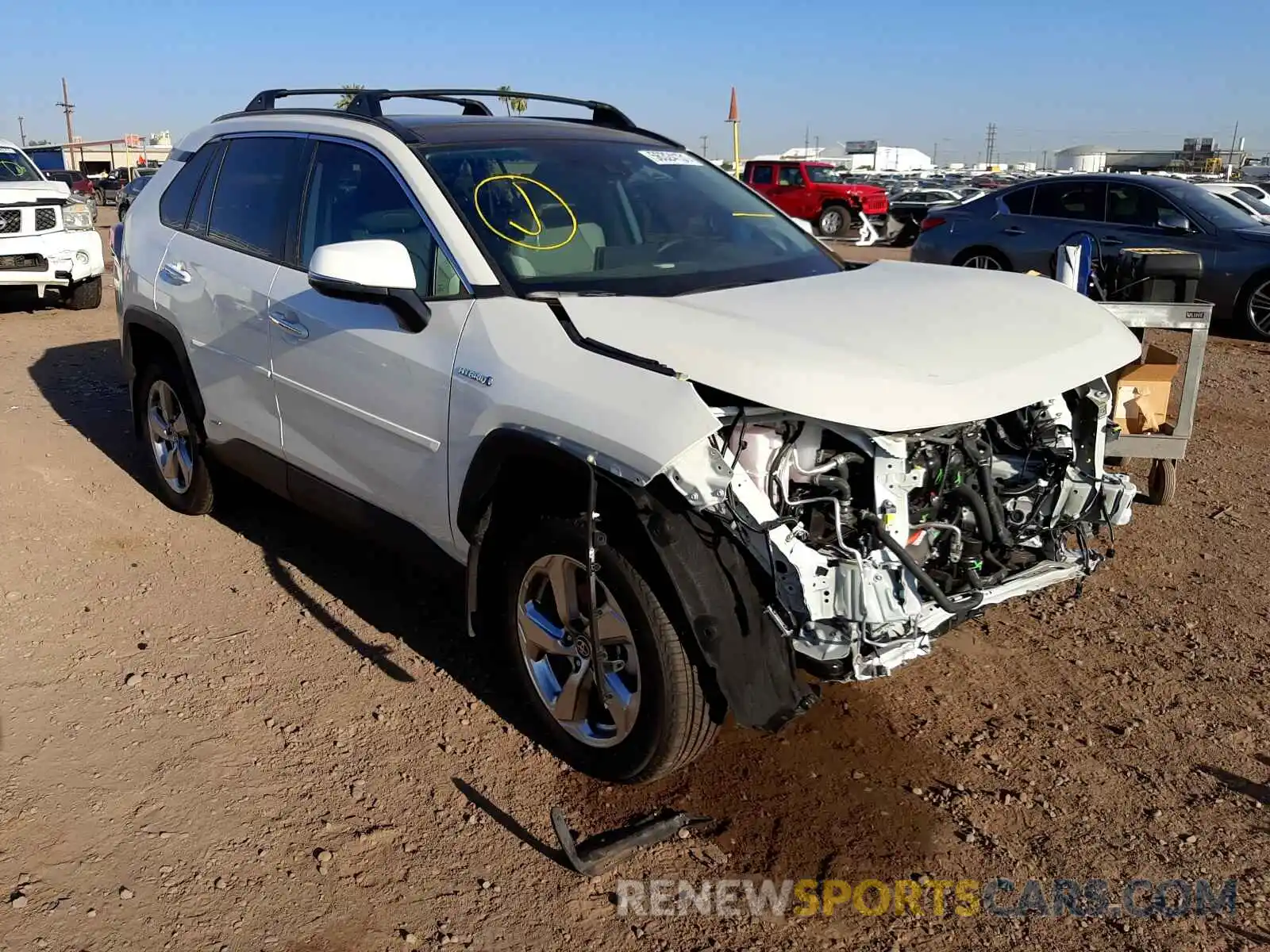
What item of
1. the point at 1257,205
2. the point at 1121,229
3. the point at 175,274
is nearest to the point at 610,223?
the point at 175,274

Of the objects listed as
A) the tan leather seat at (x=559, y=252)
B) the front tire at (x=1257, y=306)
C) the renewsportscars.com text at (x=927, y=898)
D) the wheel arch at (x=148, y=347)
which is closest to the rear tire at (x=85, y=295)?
the wheel arch at (x=148, y=347)

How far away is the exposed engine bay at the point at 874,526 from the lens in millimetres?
2562

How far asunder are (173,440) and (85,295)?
301 inches

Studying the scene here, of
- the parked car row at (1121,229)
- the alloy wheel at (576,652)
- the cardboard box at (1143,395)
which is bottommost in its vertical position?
the alloy wheel at (576,652)

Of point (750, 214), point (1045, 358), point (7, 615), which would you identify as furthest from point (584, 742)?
point (7, 615)

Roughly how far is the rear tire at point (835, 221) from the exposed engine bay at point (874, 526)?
68.0 feet

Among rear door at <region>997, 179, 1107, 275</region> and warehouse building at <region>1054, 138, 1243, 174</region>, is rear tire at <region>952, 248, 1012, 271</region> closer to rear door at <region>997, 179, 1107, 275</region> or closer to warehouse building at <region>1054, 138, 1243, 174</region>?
rear door at <region>997, 179, 1107, 275</region>

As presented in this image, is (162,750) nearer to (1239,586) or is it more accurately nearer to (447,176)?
(447,176)

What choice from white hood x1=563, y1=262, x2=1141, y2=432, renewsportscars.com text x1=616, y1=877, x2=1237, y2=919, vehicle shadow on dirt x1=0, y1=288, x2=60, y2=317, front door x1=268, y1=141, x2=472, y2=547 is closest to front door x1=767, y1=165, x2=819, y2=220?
vehicle shadow on dirt x1=0, y1=288, x2=60, y2=317

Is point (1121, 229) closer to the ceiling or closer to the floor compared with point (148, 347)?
closer to the ceiling

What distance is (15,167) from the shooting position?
11.6 m

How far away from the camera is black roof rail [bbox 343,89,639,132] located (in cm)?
398

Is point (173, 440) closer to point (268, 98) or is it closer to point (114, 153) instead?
point (268, 98)

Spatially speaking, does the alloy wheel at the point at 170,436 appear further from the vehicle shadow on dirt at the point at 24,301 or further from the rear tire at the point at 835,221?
the rear tire at the point at 835,221
